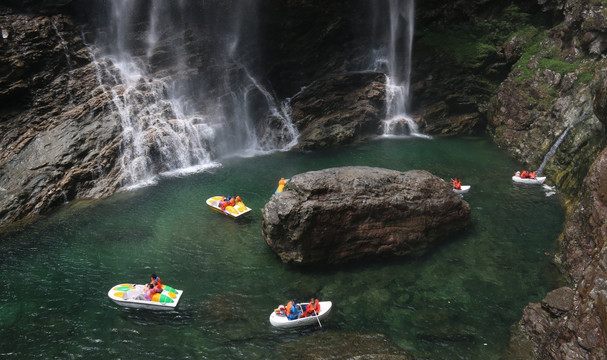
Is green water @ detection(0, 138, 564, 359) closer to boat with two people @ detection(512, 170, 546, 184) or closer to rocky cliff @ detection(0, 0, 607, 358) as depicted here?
boat with two people @ detection(512, 170, 546, 184)

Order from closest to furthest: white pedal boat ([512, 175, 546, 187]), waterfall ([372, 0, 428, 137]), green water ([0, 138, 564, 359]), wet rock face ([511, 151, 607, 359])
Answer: wet rock face ([511, 151, 607, 359])
green water ([0, 138, 564, 359])
white pedal boat ([512, 175, 546, 187])
waterfall ([372, 0, 428, 137])

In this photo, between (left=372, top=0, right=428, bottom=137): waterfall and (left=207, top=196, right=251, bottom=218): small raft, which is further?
(left=372, top=0, right=428, bottom=137): waterfall

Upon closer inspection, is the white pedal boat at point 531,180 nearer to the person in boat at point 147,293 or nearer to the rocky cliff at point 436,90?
the rocky cliff at point 436,90

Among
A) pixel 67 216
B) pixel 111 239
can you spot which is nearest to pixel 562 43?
pixel 111 239

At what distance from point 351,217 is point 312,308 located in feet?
14.3

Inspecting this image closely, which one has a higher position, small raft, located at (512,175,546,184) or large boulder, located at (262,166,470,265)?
large boulder, located at (262,166,470,265)

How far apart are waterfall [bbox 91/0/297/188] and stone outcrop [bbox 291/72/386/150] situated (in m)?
1.85

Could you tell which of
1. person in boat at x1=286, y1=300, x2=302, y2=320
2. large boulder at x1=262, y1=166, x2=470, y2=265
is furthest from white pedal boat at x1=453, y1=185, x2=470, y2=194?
person in boat at x1=286, y1=300, x2=302, y2=320

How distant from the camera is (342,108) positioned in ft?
114

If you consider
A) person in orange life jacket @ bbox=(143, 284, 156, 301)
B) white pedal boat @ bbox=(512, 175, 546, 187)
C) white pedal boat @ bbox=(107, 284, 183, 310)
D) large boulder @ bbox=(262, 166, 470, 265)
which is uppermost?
large boulder @ bbox=(262, 166, 470, 265)

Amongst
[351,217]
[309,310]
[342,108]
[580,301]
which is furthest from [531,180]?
[309,310]

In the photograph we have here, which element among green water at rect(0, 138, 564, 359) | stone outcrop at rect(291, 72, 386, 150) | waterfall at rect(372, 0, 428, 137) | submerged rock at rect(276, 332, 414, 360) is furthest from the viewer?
waterfall at rect(372, 0, 428, 137)

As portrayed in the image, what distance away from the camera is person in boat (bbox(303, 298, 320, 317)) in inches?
513

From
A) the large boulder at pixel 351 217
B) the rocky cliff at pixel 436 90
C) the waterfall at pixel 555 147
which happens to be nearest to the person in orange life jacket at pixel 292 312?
the large boulder at pixel 351 217
